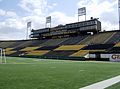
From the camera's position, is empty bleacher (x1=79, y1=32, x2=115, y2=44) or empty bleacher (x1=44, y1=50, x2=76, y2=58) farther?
empty bleacher (x1=79, y1=32, x2=115, y2=44)

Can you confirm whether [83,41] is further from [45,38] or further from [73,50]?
[45,38]

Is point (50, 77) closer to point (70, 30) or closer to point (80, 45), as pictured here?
point (80, 45)

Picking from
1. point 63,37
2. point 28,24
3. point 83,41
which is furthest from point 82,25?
point 28,24

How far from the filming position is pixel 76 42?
276 feet

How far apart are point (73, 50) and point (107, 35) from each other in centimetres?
1198

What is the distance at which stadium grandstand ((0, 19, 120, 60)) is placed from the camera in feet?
220

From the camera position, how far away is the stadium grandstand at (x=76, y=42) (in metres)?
67.0

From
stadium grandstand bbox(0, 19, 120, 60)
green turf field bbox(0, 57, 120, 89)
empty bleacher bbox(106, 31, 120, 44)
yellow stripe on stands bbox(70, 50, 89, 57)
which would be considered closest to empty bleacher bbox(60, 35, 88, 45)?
stadium grandstand bbox(0, 19, 120, 60)

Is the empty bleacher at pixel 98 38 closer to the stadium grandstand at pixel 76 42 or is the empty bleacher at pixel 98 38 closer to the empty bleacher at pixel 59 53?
the stadium grandstand at pixel 76 42

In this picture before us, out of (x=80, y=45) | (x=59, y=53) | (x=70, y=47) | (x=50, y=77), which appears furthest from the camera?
(x=70, y=47)

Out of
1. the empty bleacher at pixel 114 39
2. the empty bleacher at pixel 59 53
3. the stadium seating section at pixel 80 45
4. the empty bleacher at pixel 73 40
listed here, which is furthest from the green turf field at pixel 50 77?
the empty bleacher at pixel 73 40

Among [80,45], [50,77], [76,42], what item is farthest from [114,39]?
[50,77]

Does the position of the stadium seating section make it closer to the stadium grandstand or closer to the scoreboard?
the stadium grandstand

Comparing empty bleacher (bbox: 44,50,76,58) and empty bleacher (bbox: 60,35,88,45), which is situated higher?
empty bleacher (bbox: 60,35,88,45)
